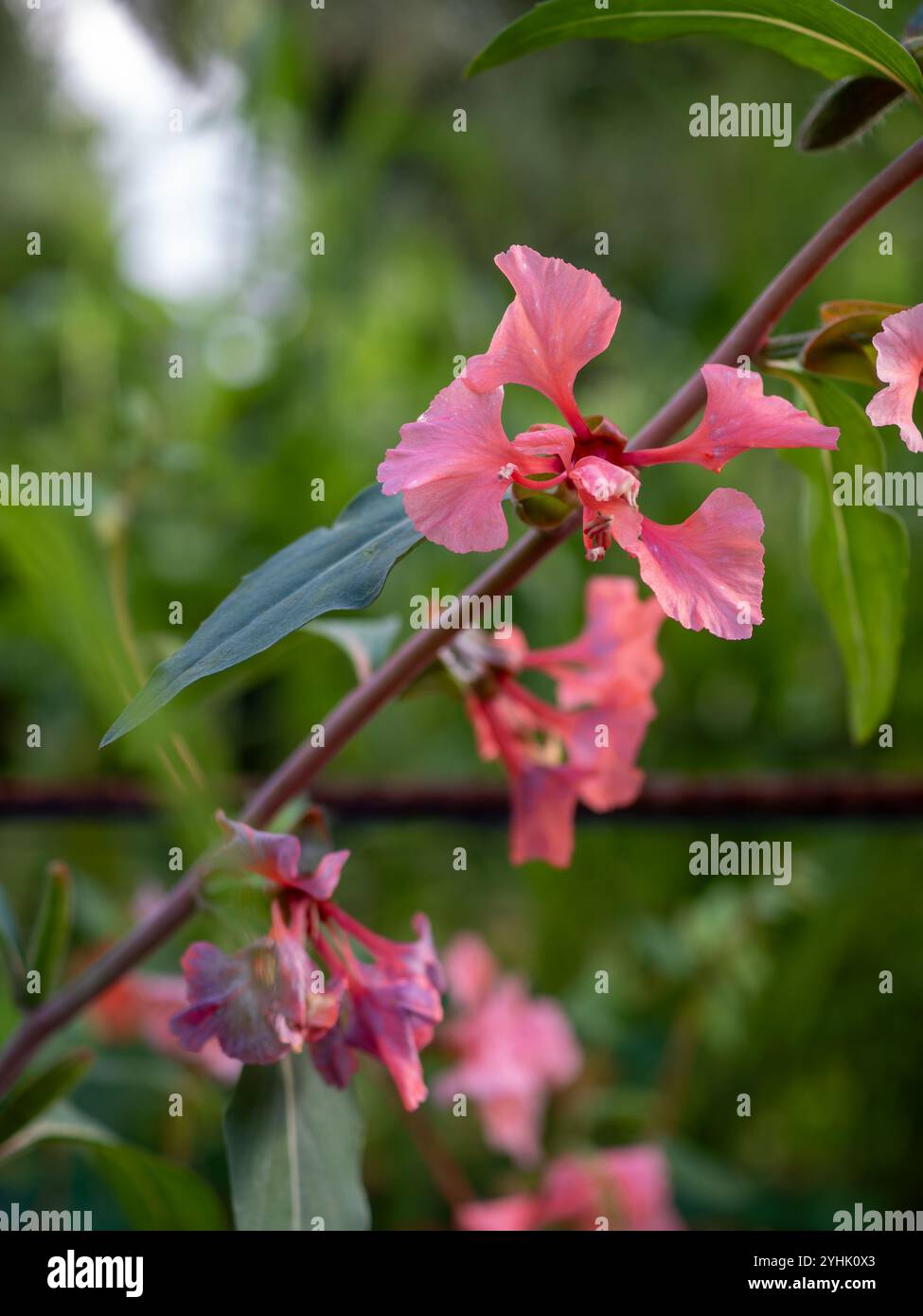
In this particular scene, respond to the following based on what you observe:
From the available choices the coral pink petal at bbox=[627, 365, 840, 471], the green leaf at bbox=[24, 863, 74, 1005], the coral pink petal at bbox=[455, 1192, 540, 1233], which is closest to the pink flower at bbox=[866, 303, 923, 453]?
the coral pink petal at bbox=[627, 365, 840, 471]

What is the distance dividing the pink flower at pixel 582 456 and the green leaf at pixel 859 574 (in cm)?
9

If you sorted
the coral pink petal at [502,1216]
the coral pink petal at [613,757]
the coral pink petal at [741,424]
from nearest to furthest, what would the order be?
1. the coral pink petal at [741,424]
2. the coral pink petal at [613,757]
3. the coral pink petal at [502,1216]

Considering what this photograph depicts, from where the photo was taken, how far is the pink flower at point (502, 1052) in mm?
630

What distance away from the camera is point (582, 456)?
26 cm

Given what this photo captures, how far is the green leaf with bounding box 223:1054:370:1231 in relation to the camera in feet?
0.96

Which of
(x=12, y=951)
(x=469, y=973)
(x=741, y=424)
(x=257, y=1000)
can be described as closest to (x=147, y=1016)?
(x=469, y=973)

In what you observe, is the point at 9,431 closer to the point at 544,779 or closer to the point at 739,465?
the point at 739,465

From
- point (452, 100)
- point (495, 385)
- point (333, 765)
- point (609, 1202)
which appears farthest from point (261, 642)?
point (452, 100)

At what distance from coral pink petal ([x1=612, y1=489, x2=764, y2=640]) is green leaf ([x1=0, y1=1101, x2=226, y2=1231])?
0.26 metres

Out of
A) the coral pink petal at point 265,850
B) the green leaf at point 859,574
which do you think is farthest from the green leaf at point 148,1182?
the green leaf at point 859,574

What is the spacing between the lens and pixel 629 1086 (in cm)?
77

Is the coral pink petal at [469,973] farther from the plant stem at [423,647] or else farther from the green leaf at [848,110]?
the green leaf at [848,110]

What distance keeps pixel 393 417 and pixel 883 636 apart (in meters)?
0.95

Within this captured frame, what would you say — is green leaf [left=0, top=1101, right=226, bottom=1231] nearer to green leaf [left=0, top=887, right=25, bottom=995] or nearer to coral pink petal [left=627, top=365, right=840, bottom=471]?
green leaf [left=0, top=887, right=25, bottom=995]
